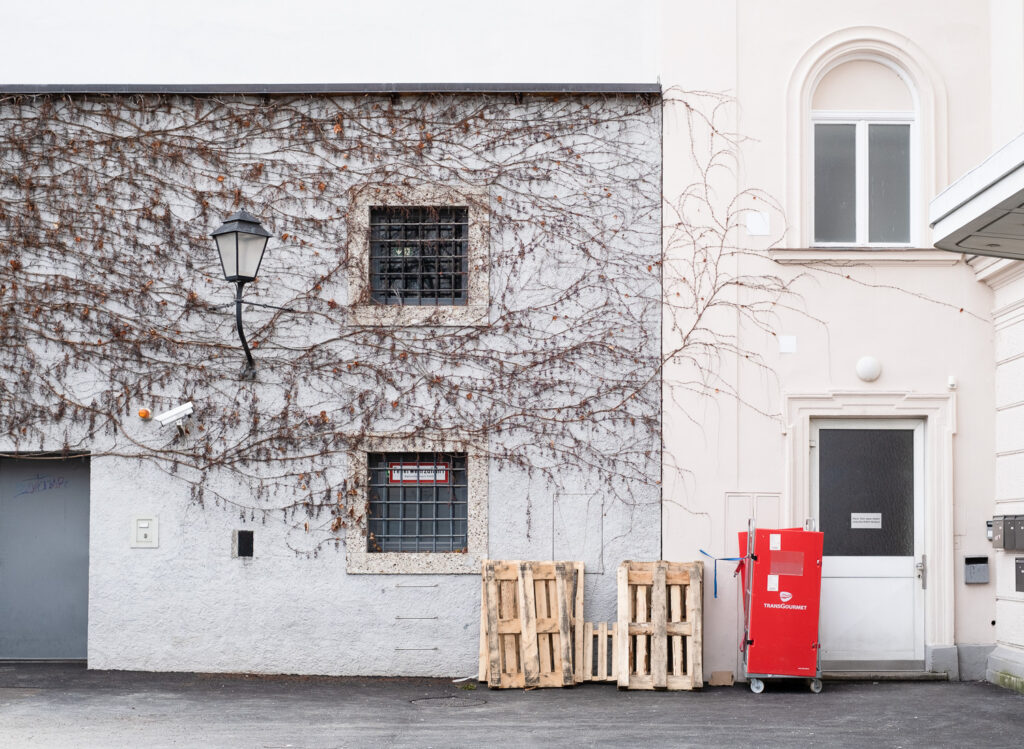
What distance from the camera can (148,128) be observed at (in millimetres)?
11008

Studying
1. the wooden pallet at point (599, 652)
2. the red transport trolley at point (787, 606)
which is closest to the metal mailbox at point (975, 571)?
the red transport trolley at point (787, 606)

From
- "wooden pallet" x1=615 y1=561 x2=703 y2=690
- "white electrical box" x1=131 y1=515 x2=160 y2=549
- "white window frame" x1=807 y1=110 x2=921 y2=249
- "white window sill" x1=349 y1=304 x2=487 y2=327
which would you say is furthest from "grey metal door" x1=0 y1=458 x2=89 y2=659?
"white window frame" x1=807 y1=110 x2=921 y2=249

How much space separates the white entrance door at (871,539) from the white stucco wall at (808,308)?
8.2 inches

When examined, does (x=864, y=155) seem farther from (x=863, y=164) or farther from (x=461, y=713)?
(x=461, y=713)

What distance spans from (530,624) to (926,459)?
367cm

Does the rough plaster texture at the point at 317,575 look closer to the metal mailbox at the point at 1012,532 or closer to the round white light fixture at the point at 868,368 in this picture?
the round white light fixture at the point at 868,368

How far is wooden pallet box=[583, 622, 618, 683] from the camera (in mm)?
10203

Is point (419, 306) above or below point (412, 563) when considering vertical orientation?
above

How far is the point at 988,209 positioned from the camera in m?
7.26

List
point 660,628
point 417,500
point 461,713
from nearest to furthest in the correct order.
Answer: point 461,713 → point 660,628 → point 417,500

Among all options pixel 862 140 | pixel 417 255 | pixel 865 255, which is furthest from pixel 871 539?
pixel 417 255

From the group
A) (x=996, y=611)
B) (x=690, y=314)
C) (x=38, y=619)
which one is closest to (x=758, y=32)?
(x=690, y=314)

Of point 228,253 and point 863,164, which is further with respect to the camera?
point 863,164

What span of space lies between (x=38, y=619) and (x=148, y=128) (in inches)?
176
